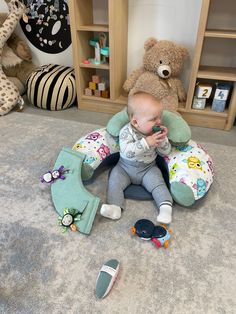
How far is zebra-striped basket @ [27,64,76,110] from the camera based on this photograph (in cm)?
196

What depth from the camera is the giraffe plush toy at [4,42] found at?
6.23ft

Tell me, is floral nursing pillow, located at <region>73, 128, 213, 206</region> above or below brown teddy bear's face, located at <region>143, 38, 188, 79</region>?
below

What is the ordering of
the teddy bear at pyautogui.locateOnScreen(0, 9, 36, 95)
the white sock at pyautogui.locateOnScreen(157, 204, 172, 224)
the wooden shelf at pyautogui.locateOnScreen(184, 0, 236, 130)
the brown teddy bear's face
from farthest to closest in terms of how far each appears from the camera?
1. the teddy bear at pyautogui.locateOnScreen(0, 9, 36, 95)
2. the brown teddy bear's face
3. the wooden shelf at pyautogui.locateOnScreen(184, 0, 236, 130)
4. the white sock at pyautogui.locateOnScreen(157, 204, 172, 224)

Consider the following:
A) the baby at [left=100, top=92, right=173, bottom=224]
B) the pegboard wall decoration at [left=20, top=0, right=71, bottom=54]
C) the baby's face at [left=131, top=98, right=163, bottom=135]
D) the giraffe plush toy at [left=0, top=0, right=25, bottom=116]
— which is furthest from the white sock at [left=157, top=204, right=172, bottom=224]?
the pegboard wall decoration at [left=20, top=0, right=71, bottom=54]

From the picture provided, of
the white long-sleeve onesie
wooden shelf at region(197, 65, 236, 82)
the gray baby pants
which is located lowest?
the gray baby pants

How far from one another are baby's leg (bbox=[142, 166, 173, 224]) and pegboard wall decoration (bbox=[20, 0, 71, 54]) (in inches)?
54.0

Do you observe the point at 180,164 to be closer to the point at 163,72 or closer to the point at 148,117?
the point at 148,117

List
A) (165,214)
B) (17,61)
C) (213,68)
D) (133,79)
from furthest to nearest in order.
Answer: (17,61) → (133,79) → (213,68) → (165,214)

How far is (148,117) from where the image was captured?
3.55ft

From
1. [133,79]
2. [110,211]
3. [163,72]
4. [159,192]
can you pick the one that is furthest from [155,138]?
[133,79]

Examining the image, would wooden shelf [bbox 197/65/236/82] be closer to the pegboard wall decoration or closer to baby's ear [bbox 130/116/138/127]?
baby's ear [bbox 130/116/138/127]

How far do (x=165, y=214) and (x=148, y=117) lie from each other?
0.38m

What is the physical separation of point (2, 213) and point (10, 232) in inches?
4.7

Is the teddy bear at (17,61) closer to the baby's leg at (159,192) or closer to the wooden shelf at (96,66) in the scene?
the wooden shelf at (96,66)
